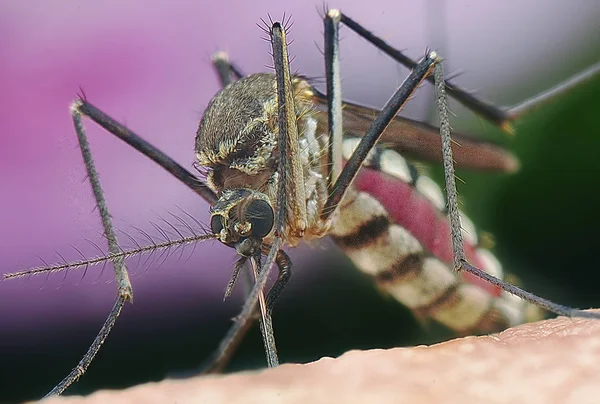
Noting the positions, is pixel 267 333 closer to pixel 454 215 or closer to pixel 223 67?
pixel 454 215

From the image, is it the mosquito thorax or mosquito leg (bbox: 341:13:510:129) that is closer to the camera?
the mosquito thorax

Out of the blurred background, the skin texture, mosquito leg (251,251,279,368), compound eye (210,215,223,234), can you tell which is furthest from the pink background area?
the skin texture

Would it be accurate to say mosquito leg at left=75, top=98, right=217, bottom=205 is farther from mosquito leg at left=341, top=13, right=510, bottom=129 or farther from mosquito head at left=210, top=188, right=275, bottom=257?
mosquito leg at left=341, top=13, right=510, bottom=129

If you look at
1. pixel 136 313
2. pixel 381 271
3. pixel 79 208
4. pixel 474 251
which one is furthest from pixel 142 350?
pixel 474 251

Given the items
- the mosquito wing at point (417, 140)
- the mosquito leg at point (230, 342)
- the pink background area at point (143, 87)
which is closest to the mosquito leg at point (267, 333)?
the mosquito leg at point (230, 342)

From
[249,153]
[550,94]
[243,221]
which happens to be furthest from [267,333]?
[550,94]

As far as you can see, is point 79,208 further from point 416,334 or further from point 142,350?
point 416,334

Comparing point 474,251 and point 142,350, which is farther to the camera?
point 142,350

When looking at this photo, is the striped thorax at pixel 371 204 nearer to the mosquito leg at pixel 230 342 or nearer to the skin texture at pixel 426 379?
the mosquito leg at pixel 230 342
